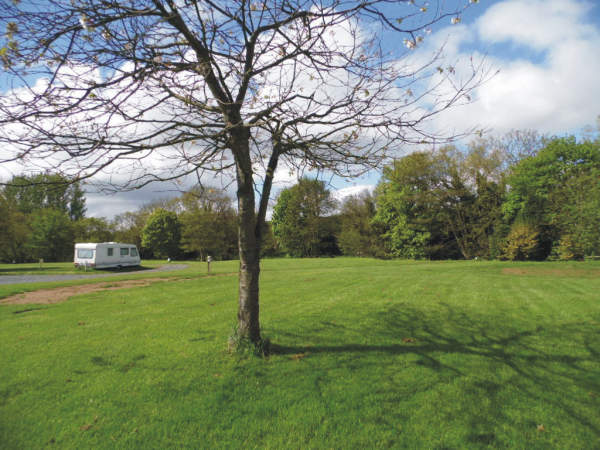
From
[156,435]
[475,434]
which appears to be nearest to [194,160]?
[156,435]

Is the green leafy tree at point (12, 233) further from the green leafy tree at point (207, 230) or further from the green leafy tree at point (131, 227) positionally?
the green leafy tree at point (207, 230)

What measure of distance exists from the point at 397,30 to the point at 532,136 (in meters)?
36.7

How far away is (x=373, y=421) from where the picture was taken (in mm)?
3150

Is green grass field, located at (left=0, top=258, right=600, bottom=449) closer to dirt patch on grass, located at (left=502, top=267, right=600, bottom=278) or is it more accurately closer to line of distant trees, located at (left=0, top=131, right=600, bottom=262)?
line of distant trees, located at (left=0, top=131, right=600, bottom=262)

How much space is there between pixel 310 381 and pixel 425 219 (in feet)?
104

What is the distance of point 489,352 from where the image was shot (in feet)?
15.9

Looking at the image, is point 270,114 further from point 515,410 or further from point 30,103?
point 515,410

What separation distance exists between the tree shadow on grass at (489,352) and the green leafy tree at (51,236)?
4939 centimetres

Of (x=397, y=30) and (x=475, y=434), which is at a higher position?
(x=397, y=30)

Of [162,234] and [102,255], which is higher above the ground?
[162,234]

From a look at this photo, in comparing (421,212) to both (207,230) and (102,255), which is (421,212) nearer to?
(207,230)

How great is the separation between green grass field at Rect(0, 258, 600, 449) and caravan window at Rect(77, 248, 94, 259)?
924 inches

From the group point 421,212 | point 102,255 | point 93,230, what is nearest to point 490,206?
point 421,212

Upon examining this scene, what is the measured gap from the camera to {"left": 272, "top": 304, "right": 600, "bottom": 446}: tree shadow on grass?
3.54 metres
